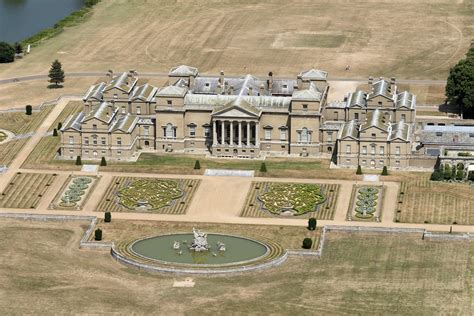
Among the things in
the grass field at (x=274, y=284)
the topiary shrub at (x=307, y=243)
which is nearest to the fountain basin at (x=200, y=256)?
the grass field at (x=274, y=284)

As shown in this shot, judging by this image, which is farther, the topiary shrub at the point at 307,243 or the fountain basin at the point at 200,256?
the topiary shrub at the point at 307,243

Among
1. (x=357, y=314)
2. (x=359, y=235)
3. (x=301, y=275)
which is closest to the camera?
(x=357, y=314)

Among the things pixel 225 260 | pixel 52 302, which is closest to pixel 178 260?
pixel 225 260

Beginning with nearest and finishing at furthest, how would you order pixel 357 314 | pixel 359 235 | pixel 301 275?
pixel 357 314 < pixel 301 275 < pixel 359 235

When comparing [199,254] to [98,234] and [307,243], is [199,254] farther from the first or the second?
[98,234]

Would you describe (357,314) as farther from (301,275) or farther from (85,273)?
(85,273)

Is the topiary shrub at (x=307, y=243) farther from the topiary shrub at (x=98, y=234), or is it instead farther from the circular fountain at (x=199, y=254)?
the topiary shrub at (x=98, y=234)

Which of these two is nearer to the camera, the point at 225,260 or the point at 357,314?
the point at 357,314
